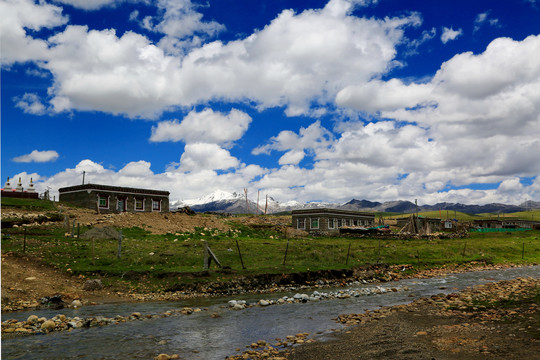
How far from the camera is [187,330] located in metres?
17.7

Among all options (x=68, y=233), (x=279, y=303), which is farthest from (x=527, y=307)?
(x=68, y=233)

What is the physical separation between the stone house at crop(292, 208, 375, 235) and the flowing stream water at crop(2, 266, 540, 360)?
6130 centimetres

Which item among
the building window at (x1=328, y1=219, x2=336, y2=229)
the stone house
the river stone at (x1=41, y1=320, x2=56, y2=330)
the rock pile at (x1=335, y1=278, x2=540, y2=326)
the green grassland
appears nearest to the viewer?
the river stone at (x1=41, y1=320, x2=56, y2=330)

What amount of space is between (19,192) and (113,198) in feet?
52.3

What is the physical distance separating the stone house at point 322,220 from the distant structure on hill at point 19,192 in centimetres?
5147

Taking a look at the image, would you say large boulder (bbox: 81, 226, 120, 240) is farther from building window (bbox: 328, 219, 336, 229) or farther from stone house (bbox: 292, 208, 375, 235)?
building window (bbox: 328, 219, 336, 229)

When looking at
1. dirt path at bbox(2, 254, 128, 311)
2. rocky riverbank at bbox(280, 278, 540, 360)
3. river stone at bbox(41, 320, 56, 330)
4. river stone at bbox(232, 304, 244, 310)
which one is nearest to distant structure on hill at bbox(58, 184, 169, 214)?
dirt path at bbox(2, 254, 128, 311)

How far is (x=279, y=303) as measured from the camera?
24.7 meters

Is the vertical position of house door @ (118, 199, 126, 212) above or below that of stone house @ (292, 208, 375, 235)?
above

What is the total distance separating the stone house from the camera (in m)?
88.2

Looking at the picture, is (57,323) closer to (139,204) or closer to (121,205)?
(121,205)

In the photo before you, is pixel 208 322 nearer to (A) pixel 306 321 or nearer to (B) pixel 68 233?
(A) pixel 306 321

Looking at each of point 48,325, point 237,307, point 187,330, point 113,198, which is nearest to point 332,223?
point 113,198

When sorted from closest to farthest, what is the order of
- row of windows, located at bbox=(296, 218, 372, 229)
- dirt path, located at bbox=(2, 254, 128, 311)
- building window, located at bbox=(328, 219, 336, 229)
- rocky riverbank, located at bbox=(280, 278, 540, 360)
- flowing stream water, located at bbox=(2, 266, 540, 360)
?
rocky riverbank, located at bbox=(280, 278, 540, 360)
flowing stream water, located at bbox=(2, 266, 540, 360)
dirt path, located at bbox=(2, 254, 128, 311)
row of windows, located at bbox=(296, 218, 372, 229)
building window, located at bbox=(328, 219, 336, 229)
